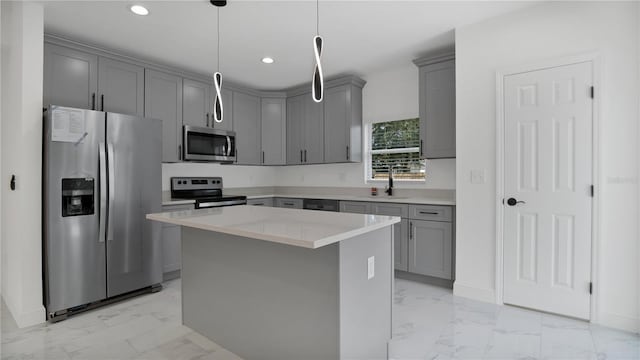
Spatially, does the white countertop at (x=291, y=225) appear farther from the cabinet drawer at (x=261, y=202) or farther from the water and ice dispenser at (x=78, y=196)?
the cabinet drawer at (x=261, y=202)

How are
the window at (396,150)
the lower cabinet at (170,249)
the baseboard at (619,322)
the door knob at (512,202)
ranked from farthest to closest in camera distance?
the window at (396,150) < the lower cabinet at (170,249) < the door knob at (512,202) < the baseboard at (619,322)

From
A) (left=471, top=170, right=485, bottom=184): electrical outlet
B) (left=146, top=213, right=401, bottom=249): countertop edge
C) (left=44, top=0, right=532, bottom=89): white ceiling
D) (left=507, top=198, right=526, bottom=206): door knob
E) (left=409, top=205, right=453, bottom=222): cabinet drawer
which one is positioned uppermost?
(left=44, top=0, right=532, bottom=89): white ceiling

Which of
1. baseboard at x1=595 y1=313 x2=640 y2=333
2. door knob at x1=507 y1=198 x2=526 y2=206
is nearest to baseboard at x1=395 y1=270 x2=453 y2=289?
door knob at x1=507 y1=198 x2=526 y2=206

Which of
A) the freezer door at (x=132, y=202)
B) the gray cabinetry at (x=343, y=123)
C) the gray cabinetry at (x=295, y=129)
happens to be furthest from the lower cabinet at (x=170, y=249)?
the gray cabinetry at (x=343, y=123)

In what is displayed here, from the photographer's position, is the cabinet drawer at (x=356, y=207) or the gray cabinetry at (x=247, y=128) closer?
the cabinet drawer at (x=356, y=207)

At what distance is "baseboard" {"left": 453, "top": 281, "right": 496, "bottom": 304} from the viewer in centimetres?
300

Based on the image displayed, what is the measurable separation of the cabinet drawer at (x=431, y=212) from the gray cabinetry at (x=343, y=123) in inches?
48.9

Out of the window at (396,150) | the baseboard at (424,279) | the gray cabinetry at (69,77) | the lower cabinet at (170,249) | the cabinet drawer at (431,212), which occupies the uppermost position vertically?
the gray cabinetry at (69,77)

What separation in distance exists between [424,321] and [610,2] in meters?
2.83

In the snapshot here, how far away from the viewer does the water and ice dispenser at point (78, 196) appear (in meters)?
2.73

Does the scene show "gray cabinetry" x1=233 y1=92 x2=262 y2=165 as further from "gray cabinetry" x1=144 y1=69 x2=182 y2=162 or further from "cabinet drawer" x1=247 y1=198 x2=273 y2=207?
"gray cabinetry" x1=144 y1=69 x2=182 y2=162

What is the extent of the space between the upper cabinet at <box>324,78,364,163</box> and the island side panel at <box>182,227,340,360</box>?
255 centimetres

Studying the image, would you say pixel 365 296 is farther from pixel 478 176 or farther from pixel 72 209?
pixel 72 209

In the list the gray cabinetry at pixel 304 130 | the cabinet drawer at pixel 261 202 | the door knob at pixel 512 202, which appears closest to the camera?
the door knob at pixel 512 202
